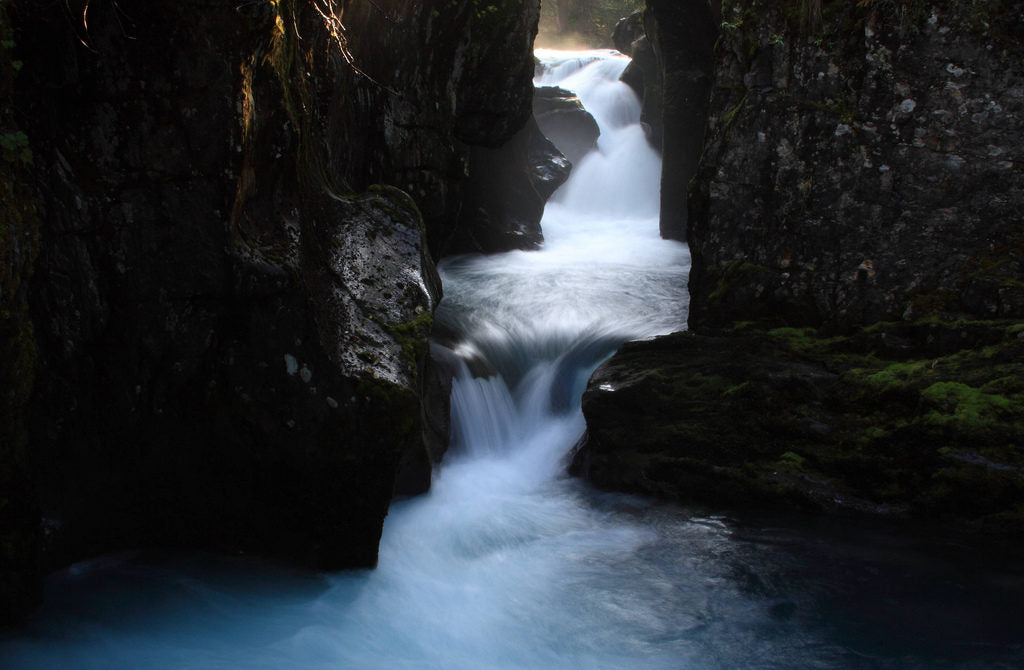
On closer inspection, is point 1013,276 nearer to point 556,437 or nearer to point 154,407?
point 556,437

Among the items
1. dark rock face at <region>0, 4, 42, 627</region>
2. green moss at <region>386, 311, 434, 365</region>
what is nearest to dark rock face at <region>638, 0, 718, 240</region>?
green moss at <region>386, 311, 434, 365</region>

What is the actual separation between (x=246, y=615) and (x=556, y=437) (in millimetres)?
4172

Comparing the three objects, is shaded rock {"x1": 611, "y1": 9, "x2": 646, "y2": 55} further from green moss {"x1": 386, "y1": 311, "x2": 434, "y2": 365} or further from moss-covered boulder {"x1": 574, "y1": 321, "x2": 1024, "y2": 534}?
green moss {"x1": 386, "y1": 311, "x2": 434, "y2": 365}

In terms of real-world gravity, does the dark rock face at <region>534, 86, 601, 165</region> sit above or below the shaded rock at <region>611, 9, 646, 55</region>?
below

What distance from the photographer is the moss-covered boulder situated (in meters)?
5.28

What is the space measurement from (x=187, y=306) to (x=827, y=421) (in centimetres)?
517

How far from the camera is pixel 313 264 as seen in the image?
4.76 metres

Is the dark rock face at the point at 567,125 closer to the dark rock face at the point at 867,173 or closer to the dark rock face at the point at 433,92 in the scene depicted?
the dark rock face at the point at 433,92

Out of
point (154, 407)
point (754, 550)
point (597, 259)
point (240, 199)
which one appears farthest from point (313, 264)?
point (597, 259)

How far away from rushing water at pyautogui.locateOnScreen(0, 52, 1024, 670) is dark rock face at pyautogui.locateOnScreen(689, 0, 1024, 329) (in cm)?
261

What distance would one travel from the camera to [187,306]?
435cm

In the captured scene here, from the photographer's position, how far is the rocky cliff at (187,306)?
12.6 feet

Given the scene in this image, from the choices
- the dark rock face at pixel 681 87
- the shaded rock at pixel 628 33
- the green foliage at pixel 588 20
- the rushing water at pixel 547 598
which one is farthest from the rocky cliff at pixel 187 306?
the green foliage at pixel 588 20

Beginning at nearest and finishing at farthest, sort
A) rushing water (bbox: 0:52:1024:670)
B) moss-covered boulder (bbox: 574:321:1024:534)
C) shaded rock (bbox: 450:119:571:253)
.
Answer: rushing water (bbox: 0:52:1024:670)
moss-covered boulder (bbox: 574:321:1024:534)
shaded rock (bbox: 450:119:571:253)
